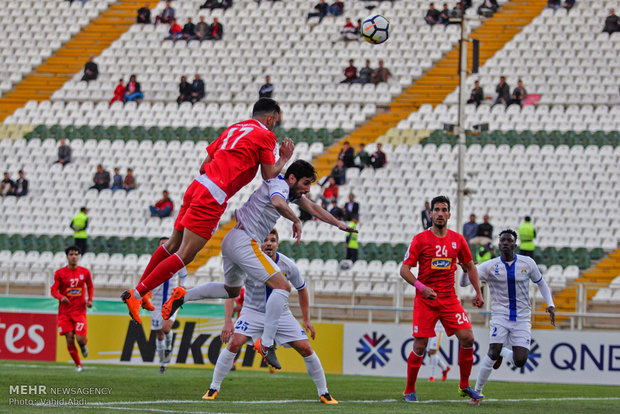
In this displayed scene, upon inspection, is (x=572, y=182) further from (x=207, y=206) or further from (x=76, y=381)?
(x=207, y=206)

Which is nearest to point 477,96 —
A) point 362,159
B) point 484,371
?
point 362,159

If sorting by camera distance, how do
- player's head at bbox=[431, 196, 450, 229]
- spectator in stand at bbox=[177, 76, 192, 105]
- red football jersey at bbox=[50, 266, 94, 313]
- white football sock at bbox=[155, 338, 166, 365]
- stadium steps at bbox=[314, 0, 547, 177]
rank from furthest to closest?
1. spectator in stand at bbox=[177, 76, 192, 105]
2. stadium steps at bbox=[314, 0, 547, 177]
3. red football jersey at bbox=[50, 266, 94, 313]
4. white football sock at bbox=[155, 338, 166, 365]
5. player's head at bbox=[431, 196, 450, 229]

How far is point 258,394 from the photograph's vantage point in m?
12.7

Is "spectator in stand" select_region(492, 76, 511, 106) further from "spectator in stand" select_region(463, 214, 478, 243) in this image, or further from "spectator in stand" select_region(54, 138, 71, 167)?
"spectator in stand" select_region(54, 138, 71, 167)

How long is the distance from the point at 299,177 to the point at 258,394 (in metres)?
3.59

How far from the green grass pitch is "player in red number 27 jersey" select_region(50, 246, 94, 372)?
58 cm

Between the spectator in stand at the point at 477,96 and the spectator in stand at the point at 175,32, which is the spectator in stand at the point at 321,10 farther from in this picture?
the spectator in stand at the point at 477,96

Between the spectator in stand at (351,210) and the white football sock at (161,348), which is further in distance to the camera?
the spectator in stand at (351,210)

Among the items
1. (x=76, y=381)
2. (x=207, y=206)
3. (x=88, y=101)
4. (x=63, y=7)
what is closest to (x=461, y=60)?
(x=76, y=381)

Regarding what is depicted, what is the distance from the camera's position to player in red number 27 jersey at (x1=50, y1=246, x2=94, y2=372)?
16.9 m

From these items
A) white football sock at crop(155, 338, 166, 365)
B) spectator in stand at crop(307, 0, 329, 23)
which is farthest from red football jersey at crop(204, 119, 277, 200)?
spectator in stand at crop(307, 0, 329, 23)

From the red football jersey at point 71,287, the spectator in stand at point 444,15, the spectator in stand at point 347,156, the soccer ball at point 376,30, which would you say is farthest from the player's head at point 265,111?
the spectator in stand at point 444,15

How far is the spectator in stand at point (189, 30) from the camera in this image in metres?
35.4

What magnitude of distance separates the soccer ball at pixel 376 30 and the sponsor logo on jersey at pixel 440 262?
5172mm
